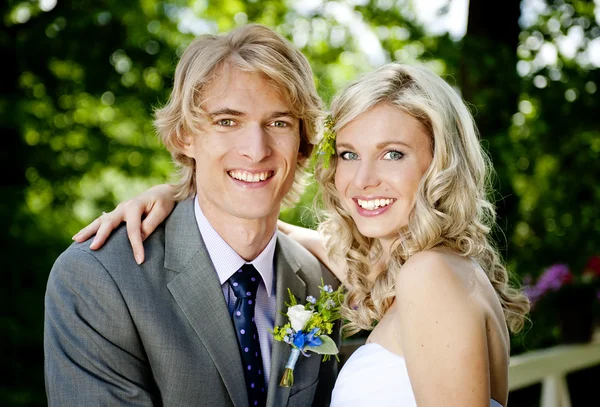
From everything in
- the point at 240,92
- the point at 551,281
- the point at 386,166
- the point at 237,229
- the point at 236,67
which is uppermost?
the point at 236,67

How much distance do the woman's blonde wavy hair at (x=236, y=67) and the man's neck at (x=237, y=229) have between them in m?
0.27

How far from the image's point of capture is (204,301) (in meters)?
2.69

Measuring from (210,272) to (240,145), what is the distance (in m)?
0.56

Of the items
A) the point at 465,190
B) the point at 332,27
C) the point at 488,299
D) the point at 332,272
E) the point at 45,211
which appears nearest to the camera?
the point at 488,299

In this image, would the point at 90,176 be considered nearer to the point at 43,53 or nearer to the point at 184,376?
the point at 43,53

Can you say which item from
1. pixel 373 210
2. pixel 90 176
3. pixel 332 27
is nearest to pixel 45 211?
pixel 90 176

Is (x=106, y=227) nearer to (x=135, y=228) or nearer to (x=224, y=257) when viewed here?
(x=135, y=228)

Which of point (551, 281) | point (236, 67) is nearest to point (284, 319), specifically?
point (236, 67)

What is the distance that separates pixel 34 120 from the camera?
638cm

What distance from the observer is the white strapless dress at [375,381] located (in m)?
2.29

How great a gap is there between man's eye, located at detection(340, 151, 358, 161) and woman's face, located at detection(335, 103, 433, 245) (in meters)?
0.08

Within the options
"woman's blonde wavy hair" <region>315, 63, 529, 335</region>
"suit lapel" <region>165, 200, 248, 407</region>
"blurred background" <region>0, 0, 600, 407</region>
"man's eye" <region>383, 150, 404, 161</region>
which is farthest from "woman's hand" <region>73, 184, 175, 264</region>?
"blurred background" <region>0, 0, 600, 407</region>

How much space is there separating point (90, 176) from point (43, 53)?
5.52 ft

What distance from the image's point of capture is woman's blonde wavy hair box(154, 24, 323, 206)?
2898mm
